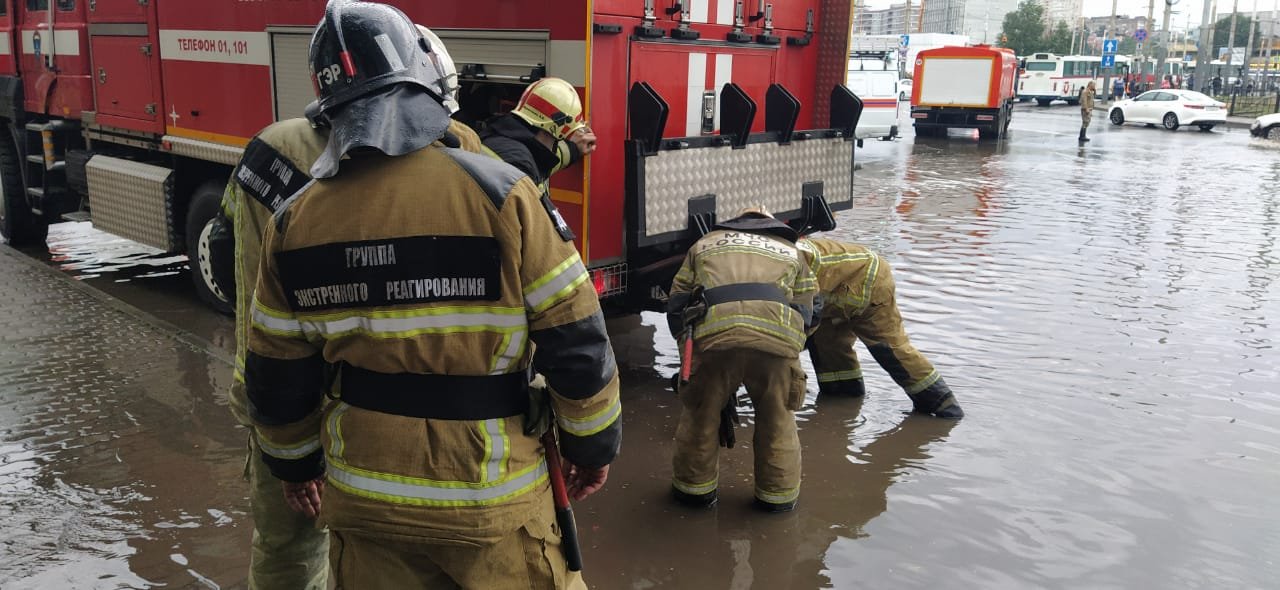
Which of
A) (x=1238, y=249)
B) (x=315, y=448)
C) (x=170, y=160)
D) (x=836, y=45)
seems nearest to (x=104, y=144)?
(x=170, y=160)

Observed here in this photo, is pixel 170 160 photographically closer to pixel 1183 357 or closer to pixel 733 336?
pixel 733 336

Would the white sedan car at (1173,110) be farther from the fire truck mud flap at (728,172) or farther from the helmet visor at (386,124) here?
the helmet visor at (386,124)

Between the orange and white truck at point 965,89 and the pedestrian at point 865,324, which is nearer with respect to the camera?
the pedestrian at point 865,324

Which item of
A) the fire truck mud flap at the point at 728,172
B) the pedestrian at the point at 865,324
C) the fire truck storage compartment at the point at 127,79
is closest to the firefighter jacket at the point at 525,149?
the fire truck mud flap at the point at 728,172

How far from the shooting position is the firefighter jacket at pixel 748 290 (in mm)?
4156

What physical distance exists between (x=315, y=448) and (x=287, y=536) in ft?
2.13

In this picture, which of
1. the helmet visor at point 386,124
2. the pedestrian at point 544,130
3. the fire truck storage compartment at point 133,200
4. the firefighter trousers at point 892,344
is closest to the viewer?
the helmet visor at point 386,124

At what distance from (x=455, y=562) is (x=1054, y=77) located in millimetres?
47716

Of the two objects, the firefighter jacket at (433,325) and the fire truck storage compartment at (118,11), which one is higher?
the fire truck storage compartment at (118,11)

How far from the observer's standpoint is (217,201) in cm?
668

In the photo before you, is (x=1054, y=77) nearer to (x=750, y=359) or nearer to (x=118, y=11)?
(x=118, y=11)

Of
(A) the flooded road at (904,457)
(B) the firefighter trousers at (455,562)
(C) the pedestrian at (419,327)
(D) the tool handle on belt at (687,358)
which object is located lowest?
(A) the flooded road at (904,457)

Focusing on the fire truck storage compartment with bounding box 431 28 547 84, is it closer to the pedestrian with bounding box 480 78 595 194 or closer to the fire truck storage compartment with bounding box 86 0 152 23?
the pedestrian with bounding box 480 78 595 194

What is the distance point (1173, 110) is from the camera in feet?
96.2
